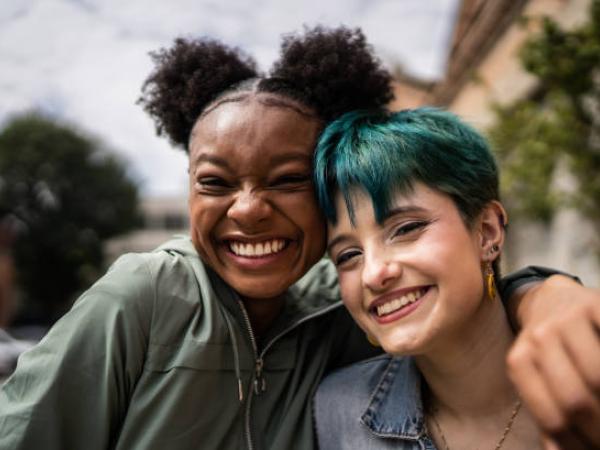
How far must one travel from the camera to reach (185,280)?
2.17 meters

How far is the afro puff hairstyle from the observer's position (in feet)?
7.89

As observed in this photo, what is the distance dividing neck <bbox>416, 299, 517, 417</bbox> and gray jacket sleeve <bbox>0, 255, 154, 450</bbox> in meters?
1.00

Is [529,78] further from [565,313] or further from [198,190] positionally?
[565,313]

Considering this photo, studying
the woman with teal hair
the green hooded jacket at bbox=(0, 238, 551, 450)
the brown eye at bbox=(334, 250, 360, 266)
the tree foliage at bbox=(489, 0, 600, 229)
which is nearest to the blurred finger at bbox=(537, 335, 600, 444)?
the woman with teal hair

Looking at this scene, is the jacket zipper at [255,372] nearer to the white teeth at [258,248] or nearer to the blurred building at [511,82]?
the white teeth at [258,248]

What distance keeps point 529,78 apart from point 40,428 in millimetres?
7848

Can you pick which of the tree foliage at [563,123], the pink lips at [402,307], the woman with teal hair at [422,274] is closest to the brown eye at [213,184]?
the woman with teal hair at [422,274]

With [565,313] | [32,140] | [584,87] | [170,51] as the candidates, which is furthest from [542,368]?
[32,140]

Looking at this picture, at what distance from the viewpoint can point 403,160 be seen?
6.59 feet

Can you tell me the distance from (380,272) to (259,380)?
0.62m

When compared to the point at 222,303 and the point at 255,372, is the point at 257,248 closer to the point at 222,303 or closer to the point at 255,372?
the point at 222,303

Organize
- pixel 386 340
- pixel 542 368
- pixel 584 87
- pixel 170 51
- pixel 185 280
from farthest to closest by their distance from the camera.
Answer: pixel 584 87 < pixel 170 51 < pixel 185 280 < pixel 386 340 < pixel 542 368

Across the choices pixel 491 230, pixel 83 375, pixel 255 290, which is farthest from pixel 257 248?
pixel 491 230

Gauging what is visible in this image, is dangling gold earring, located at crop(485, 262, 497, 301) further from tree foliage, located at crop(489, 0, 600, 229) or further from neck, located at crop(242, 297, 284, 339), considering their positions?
tree foliage, located at crop(489, 0, 600, 229)
